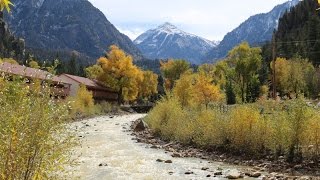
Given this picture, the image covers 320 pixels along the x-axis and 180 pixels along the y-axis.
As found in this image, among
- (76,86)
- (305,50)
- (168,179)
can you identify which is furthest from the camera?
(305,50)

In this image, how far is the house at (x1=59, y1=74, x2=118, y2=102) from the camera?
81625 mm

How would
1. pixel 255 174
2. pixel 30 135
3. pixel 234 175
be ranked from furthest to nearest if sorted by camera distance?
pixel 255 174
pixel 234 175
pixel 30 135

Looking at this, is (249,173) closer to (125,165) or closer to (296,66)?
(125,165)

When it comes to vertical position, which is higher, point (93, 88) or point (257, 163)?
point (93, 88)

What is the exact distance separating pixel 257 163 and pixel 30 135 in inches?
591

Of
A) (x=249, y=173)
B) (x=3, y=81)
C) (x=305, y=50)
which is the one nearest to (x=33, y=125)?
(x=3, y=81)

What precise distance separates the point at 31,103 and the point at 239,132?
16564 millimetres

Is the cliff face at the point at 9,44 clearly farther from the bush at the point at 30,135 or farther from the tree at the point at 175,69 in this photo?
the bush at the point at 30,135

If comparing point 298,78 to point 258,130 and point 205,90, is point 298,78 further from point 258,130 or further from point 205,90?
point 258,130

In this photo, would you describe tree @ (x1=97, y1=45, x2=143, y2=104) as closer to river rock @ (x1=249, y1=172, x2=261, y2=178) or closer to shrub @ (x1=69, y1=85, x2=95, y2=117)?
shrub @ (x1=69, y1=85, x2=95, y2=117)

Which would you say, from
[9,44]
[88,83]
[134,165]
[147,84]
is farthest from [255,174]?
[9,44]

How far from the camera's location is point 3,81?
23.7ft

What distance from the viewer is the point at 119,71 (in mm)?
82938

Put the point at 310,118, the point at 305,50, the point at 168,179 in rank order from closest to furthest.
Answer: the point at 168,179, the point at 310,118, the point at 305,50
